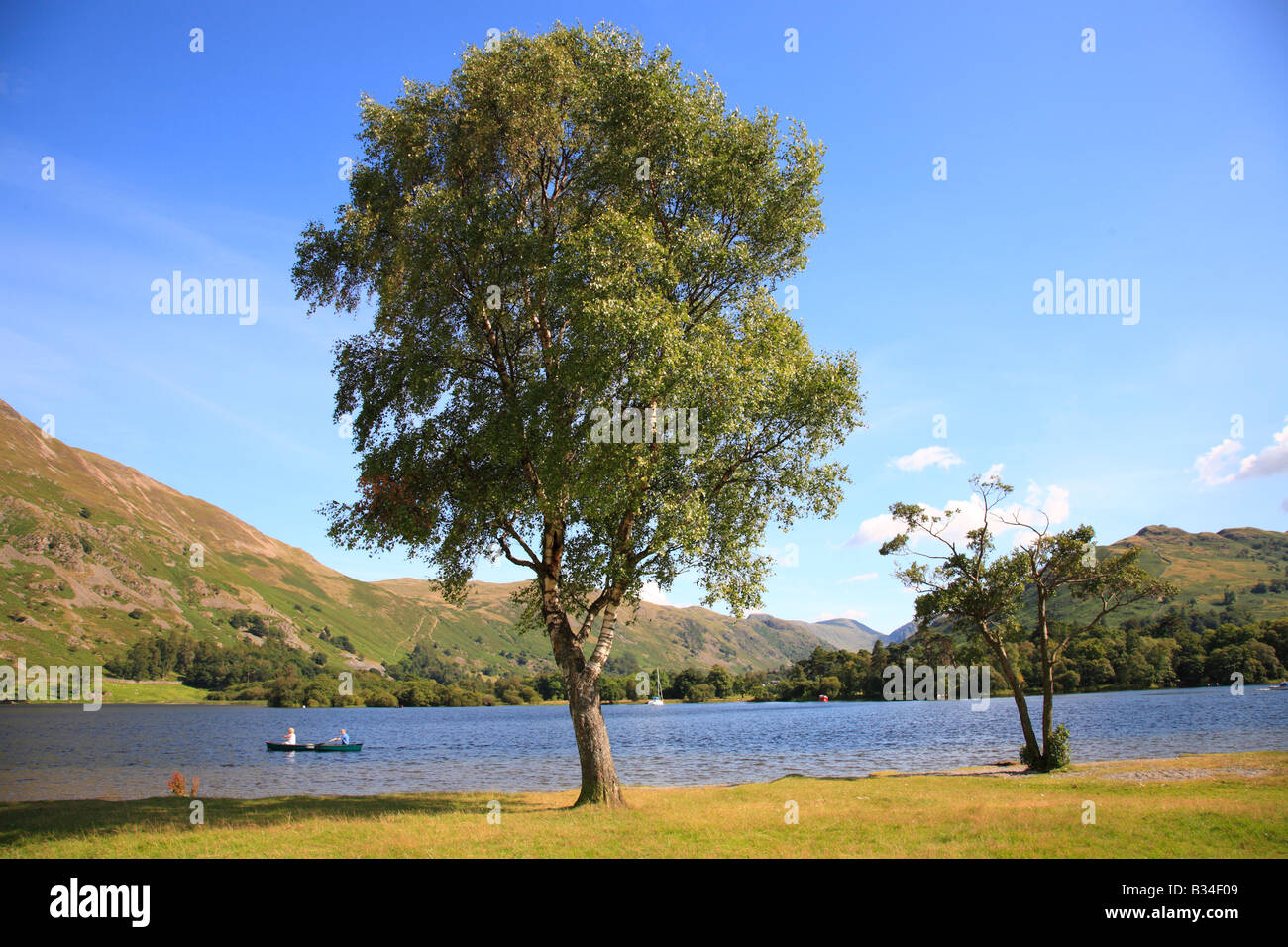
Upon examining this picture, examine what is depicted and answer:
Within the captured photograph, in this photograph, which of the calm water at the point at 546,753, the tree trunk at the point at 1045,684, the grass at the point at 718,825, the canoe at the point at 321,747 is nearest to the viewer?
the grass at the point at 718,825

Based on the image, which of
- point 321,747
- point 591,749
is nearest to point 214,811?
point 591,749

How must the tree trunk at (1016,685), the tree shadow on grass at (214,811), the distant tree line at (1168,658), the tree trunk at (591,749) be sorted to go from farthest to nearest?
the distant tree line at (1168,658) < the tree trunk at (1016,685) < the tree trunk at (591,749) < the tree shadow on grass at (214,811)

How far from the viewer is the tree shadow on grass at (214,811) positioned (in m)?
20.2

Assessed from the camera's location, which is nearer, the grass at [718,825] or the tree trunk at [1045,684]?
the grass at [718,825]

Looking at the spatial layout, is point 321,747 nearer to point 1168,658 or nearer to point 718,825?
point 718,825

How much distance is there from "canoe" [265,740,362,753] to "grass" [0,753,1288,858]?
1797 inches

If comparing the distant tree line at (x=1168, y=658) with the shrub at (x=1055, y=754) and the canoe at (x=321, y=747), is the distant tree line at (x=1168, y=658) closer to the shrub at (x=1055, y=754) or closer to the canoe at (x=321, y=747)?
the shrub at (x=1055, y=754)

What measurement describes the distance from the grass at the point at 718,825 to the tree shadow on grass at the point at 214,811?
2.7 inches

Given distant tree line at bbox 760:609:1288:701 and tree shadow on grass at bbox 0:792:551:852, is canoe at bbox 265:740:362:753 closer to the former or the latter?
tree shadow on grass at bbox 0:792:551:852

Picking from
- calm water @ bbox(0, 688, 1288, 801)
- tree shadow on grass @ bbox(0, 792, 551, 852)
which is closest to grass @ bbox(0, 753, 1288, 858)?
tree shadow on grass @ bbox(0, 792, 551, 852)

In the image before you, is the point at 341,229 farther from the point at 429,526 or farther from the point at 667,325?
the point at 667,325

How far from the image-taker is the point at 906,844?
52.6 feet

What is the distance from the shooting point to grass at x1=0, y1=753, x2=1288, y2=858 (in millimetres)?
15773

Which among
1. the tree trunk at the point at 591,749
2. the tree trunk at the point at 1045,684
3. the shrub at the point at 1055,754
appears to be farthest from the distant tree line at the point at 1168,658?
the tree trunk at the point at 591,749
